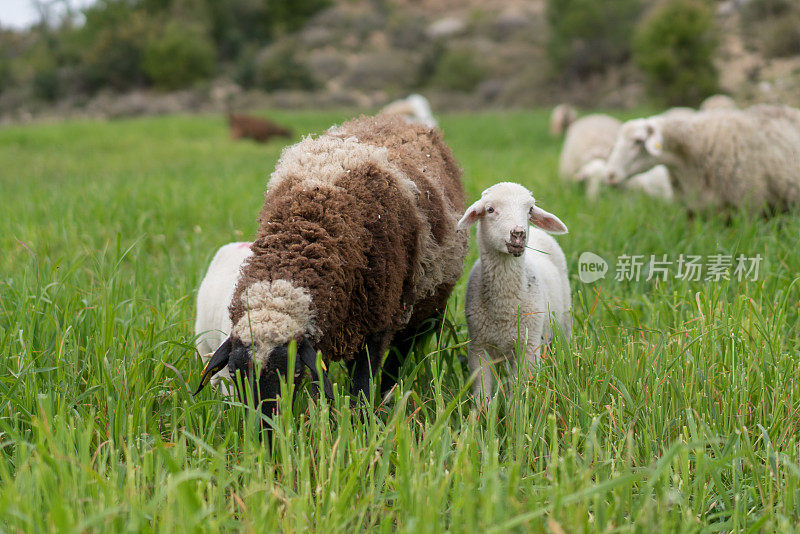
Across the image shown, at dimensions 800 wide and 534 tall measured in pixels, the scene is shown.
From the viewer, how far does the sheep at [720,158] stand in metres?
5.27

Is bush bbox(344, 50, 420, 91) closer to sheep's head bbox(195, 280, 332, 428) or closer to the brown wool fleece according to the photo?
the brown wool fleece

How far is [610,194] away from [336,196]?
4522 mm

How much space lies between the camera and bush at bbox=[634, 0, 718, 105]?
19281 mm

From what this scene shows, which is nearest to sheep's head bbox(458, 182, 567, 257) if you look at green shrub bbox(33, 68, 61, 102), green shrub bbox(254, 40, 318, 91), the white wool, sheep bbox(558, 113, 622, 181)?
the white wool

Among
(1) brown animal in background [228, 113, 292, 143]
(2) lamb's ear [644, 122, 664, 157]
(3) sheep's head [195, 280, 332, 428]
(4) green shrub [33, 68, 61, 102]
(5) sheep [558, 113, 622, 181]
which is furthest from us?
(4) green shrub [33, 68, 61, 102]

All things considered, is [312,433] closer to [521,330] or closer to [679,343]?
[521,330]

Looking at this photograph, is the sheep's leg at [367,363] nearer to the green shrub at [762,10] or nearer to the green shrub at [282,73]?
the green shrub at [762,10]

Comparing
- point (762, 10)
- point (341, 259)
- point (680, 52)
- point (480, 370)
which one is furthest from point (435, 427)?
point (762, 10)

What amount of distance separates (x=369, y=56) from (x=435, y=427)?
131ft

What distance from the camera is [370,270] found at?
2385 millimetres

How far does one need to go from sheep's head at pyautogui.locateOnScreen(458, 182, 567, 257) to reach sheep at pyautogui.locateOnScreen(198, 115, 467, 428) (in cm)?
13

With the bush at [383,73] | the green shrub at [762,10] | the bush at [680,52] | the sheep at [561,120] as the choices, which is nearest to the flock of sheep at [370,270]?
the sheep at [561,120]

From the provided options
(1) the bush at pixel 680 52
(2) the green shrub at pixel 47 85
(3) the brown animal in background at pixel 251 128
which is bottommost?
(3) the brown animal in background at pixel 251 128

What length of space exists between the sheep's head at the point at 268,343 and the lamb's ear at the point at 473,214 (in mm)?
833
